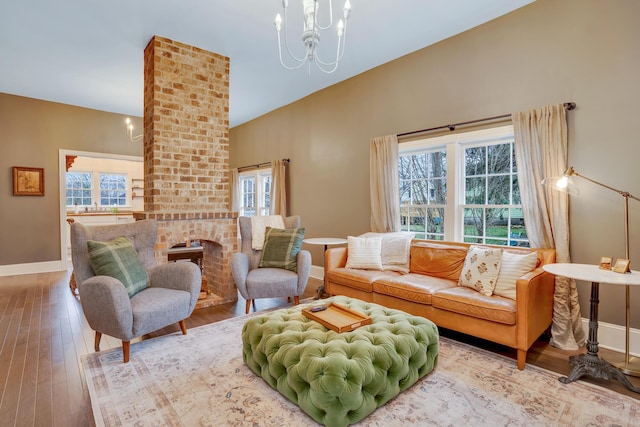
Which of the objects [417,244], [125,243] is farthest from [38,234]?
[417,244]

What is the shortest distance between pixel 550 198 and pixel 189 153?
379cm

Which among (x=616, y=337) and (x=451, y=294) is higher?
(x=451, y=294)

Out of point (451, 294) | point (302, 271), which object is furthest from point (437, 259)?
point (302, 271)

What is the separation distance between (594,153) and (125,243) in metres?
4.10

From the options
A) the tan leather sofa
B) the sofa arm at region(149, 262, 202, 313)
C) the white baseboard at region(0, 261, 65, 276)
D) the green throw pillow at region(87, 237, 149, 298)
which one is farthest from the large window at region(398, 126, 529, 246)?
the white baseboard at region(0, 261, 65, 276)

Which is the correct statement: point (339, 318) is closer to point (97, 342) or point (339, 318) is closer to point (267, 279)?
point (267, 279)

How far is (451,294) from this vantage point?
264 centimetres

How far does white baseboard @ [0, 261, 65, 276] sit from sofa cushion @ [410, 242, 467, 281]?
20.1 ft

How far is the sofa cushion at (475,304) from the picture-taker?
91.3 inches

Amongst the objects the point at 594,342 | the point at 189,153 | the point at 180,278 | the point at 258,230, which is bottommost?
the point at 594,342

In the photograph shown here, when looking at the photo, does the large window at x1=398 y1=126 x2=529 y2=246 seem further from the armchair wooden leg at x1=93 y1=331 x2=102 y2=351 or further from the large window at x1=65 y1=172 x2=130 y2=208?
the large window at x1=65 y1=172 x2=130 y2=208

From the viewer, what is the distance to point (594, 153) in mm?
2680

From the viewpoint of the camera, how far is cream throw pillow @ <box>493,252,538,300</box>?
102 inches

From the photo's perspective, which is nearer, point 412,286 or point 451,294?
point 451,294
